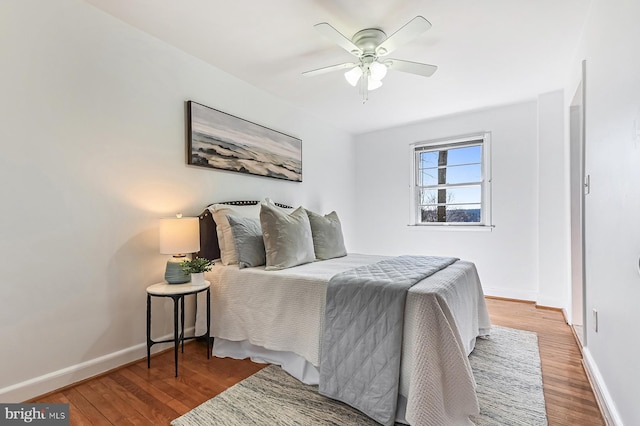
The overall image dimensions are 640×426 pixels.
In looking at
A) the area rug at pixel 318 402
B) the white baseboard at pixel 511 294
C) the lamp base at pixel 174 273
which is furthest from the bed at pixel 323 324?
the white baseboard at pixel 511 294

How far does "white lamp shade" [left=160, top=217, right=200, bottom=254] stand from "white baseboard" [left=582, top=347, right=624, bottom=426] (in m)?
2.55

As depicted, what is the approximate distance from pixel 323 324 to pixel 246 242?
3.22 feet

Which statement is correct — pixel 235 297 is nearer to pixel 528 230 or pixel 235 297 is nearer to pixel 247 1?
pixel 247 1

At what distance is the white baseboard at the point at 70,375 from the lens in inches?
68.2

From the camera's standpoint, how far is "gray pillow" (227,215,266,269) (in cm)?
248

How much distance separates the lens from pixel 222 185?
2953mm

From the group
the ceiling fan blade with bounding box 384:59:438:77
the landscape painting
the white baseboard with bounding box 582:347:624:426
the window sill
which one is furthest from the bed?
the window sill

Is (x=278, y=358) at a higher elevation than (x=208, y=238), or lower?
lower

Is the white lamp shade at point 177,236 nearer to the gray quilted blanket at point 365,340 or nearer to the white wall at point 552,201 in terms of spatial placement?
the gray quilted blanket at point 365,340

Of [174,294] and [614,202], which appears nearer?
[614,202]

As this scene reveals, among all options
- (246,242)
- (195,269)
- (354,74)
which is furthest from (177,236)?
(354,74)

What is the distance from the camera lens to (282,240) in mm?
2463
